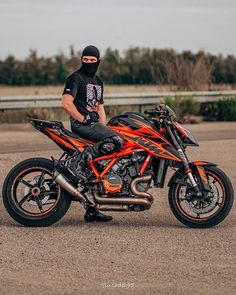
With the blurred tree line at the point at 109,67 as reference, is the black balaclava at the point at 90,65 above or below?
above

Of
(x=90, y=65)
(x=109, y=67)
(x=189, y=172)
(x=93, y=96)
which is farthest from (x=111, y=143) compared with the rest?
(x=109, y=67)

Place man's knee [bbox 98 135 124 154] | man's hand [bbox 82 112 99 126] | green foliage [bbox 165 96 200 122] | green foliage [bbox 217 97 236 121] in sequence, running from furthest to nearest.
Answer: green foliage [bbox 217 97 236 121] → green foliage [bbox 165 96 200 122] → man's hand [bbox 82 112 99 126] → man's knee [bbox 98 135 124 154]

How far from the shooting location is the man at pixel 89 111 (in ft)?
31.2

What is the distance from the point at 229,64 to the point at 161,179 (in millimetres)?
48875

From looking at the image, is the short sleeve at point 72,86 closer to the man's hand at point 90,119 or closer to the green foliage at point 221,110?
the man's hand at point 90,119

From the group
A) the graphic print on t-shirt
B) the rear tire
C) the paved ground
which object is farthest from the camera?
the graphic print on t-shirt

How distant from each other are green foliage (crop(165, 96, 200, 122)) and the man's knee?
45.5 feet

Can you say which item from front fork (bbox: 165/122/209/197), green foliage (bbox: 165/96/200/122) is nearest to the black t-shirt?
front fork (bbox: 165/122/209/197)

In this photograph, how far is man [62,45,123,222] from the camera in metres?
9.52

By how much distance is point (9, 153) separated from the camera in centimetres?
1622

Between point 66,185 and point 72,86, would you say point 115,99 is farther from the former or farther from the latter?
point 66,185

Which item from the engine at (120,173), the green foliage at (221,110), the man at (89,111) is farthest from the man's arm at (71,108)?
the green foliage at (221,110)

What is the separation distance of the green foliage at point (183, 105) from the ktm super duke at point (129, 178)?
45.0 ft

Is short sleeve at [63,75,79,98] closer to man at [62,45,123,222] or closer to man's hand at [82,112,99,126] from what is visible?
man at [62,45,123,222]
